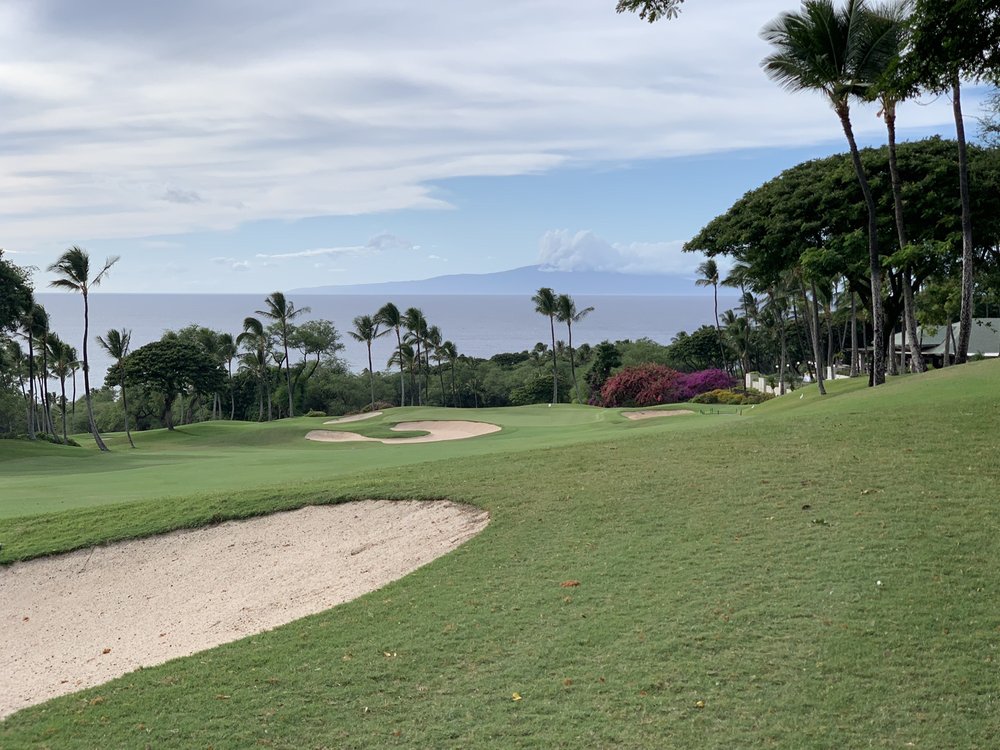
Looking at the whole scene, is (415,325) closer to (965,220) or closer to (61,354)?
→ (61,354)

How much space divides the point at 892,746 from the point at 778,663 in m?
1.34

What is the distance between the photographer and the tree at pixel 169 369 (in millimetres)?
68688

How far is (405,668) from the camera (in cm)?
848

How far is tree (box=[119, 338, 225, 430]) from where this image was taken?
225ft

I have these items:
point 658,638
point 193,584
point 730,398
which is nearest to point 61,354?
point 730,398

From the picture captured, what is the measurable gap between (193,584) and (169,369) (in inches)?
2341

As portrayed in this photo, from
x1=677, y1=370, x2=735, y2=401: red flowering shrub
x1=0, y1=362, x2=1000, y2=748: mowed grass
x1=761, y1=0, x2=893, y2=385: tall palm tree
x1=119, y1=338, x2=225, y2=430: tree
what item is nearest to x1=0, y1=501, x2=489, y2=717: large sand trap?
x1=0, y1=362, x2=1000, y2=748: mowed grass

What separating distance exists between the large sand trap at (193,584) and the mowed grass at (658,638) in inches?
44.8

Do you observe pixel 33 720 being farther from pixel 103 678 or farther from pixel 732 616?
pixel 732 616

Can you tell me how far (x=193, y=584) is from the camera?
1338cm

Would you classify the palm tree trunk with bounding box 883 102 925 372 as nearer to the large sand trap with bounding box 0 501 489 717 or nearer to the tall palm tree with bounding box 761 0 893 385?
the tall palm tree with bounding box 761 0 893 385

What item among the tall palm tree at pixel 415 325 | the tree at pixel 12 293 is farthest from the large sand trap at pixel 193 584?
the tall palm tree at pixel 415 325

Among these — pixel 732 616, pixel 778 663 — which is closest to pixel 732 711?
pixel 778 663

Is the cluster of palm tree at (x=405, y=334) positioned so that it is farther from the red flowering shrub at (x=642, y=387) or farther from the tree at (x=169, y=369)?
the red flowering shrub at (x=642, y=387)
